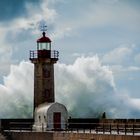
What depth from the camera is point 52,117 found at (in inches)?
2232

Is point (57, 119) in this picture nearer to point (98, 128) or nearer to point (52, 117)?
point (52, 117)

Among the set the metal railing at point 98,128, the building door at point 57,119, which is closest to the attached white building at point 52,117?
the building door at point 57,119

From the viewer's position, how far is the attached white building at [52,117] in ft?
185

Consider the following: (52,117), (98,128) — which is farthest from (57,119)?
(98,128)

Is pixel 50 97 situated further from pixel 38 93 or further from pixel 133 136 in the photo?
pixel 133 136

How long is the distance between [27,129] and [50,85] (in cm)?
398

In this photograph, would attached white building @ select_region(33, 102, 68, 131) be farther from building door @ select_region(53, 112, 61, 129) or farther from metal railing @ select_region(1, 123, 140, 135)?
metal railing @ select_region(1, 123, 140, 135)

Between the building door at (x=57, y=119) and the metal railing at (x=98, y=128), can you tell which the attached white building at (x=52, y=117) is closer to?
the building door at (x=57, y=119)

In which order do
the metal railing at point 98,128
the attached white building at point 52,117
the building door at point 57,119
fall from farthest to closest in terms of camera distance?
the building door at point 57,119
the attached white building at point 52,117
the metal railing at point 98,128

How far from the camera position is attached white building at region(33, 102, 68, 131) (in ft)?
185

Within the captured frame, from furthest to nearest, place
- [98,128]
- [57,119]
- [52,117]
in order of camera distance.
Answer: [57,119], [52,117], [98,128]

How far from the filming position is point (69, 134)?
1960 inches

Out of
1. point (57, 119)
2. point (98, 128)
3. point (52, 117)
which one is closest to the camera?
point (98, 128)

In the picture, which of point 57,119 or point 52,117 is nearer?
point 52,117
